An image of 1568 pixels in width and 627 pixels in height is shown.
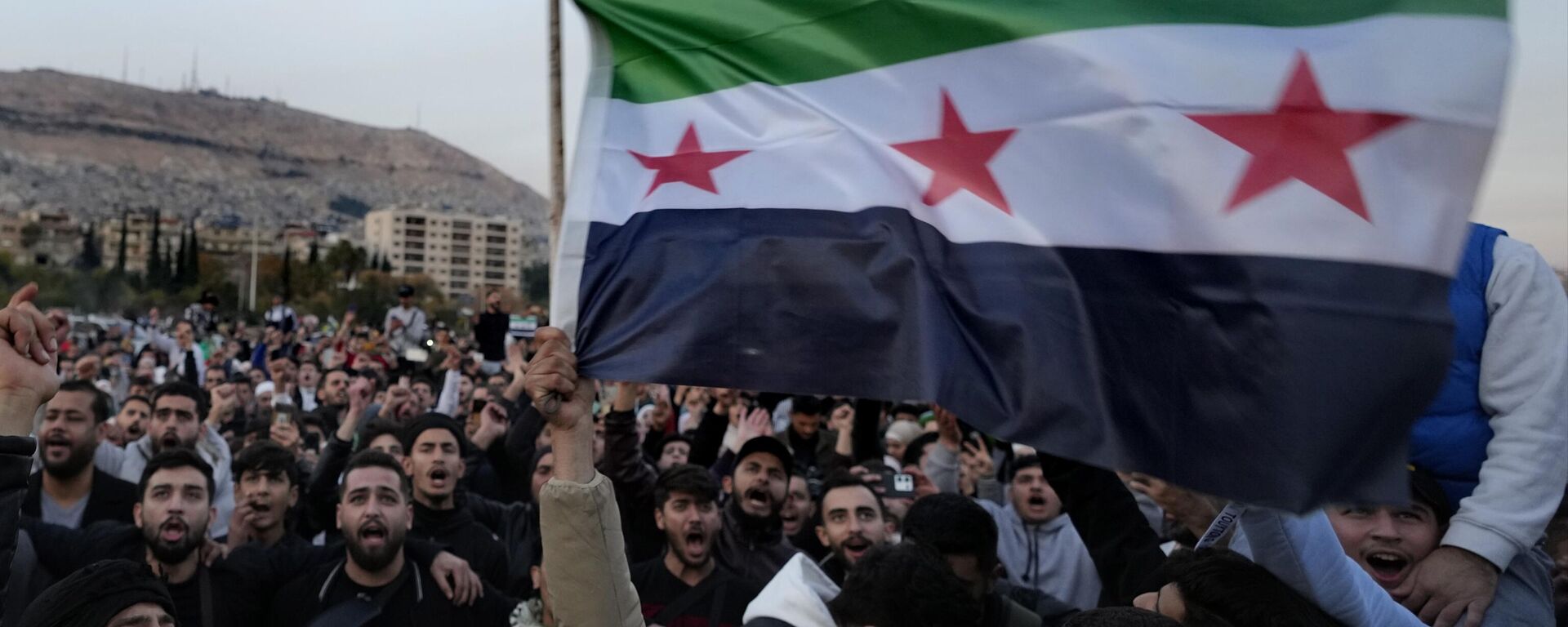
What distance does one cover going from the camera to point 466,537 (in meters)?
6.32

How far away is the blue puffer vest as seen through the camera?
2973mm

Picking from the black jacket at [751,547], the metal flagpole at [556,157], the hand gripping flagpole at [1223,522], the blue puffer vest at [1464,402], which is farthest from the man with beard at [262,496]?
the blue puffer vest at [1464,402]

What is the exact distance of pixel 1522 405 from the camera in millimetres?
2857

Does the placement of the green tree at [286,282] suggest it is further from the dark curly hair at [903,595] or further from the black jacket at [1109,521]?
the dark curly hair at [903,595]

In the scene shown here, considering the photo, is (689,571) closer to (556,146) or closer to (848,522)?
(848,522)

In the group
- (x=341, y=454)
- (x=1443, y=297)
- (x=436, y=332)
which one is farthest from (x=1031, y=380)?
(x=436, y=332)

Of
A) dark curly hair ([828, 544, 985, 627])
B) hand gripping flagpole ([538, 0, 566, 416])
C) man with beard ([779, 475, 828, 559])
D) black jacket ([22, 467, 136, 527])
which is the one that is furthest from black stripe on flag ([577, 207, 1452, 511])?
black jacket ([22, 467, 136, 527])

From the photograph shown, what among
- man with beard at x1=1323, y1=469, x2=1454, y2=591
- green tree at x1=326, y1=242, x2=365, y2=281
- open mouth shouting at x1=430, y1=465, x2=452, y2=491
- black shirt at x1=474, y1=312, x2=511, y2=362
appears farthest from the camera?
green tree at x1=326, y1=242, x2=365, y2=281

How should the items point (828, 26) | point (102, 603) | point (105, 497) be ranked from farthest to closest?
point (105, 497) → point (102, 603) → point (828, 26)

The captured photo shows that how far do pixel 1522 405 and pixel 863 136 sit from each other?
5.22ft

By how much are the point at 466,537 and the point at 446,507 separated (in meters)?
0.20

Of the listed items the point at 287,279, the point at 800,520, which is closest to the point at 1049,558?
the point at 800,520

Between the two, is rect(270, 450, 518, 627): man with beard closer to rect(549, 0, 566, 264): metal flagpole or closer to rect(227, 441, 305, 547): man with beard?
rect(227, 441, 305, 547): man with beard

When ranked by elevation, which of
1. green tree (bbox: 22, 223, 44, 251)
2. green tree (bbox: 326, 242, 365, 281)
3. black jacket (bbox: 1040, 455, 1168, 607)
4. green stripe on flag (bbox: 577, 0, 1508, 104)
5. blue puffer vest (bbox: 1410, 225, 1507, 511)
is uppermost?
green tree (bbox: 22, 223, 44, 251)
